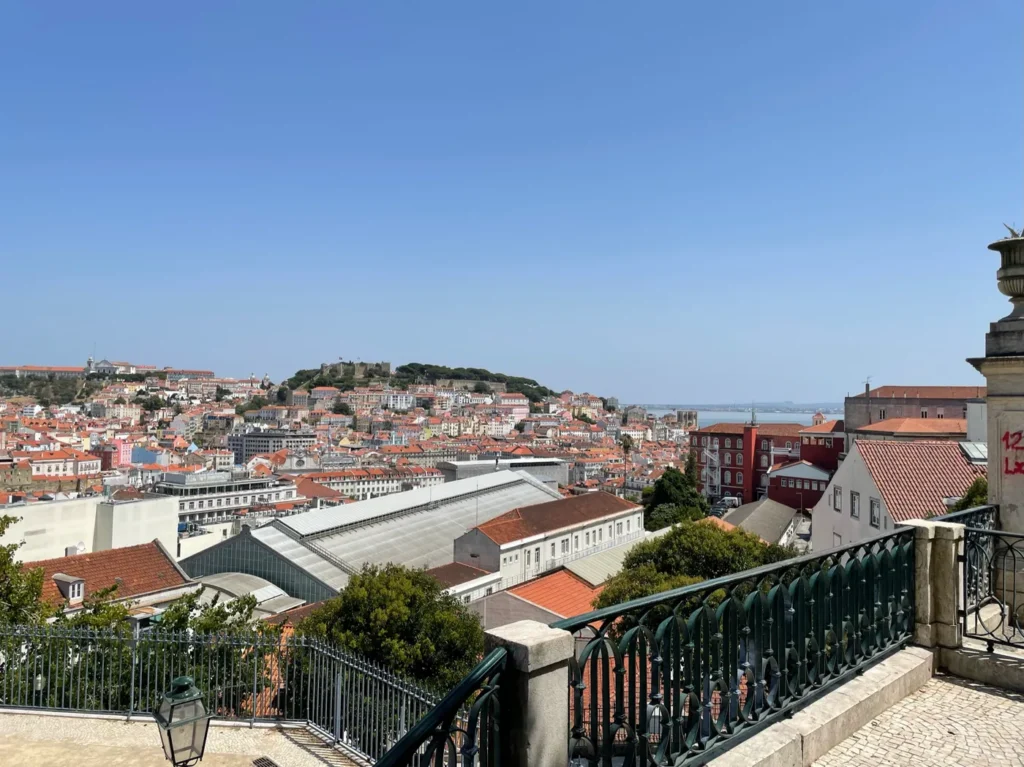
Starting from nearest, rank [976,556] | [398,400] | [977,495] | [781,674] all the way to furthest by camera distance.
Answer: [781,674] < [976,556] < [977,495] < [398,400]

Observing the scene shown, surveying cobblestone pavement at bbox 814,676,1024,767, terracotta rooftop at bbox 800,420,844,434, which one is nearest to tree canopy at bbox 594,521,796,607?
cobblestone pavement at bbox 814,676,1024,767

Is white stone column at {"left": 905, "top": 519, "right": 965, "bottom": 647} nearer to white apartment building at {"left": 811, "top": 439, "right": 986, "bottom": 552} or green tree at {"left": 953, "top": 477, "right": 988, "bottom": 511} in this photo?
green tree at {"left": 953, "top": 477, "right": 988, "bottom": 511}

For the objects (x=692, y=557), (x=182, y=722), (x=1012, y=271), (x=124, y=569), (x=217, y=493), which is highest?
(x=1012, y=271)

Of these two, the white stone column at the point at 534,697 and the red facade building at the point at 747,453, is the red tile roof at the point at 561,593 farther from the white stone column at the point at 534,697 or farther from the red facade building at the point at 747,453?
the red facade building at the point at 747,453

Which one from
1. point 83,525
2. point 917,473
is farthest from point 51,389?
point 917,473

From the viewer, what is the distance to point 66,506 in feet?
106

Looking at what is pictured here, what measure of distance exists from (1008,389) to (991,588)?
1676 millimetres

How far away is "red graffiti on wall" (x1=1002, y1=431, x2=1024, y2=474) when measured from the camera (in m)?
5.77

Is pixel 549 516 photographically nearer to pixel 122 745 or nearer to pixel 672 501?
pixel 672 501

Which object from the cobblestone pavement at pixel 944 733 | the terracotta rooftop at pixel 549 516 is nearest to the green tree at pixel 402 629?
the cobblestone pavement at pixel 944 733

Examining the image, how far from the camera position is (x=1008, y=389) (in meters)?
5.78

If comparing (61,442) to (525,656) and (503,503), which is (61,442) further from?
(525,656)

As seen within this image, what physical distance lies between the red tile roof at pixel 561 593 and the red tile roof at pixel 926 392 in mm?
38955

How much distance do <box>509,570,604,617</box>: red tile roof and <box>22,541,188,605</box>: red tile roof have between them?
14256 mm
